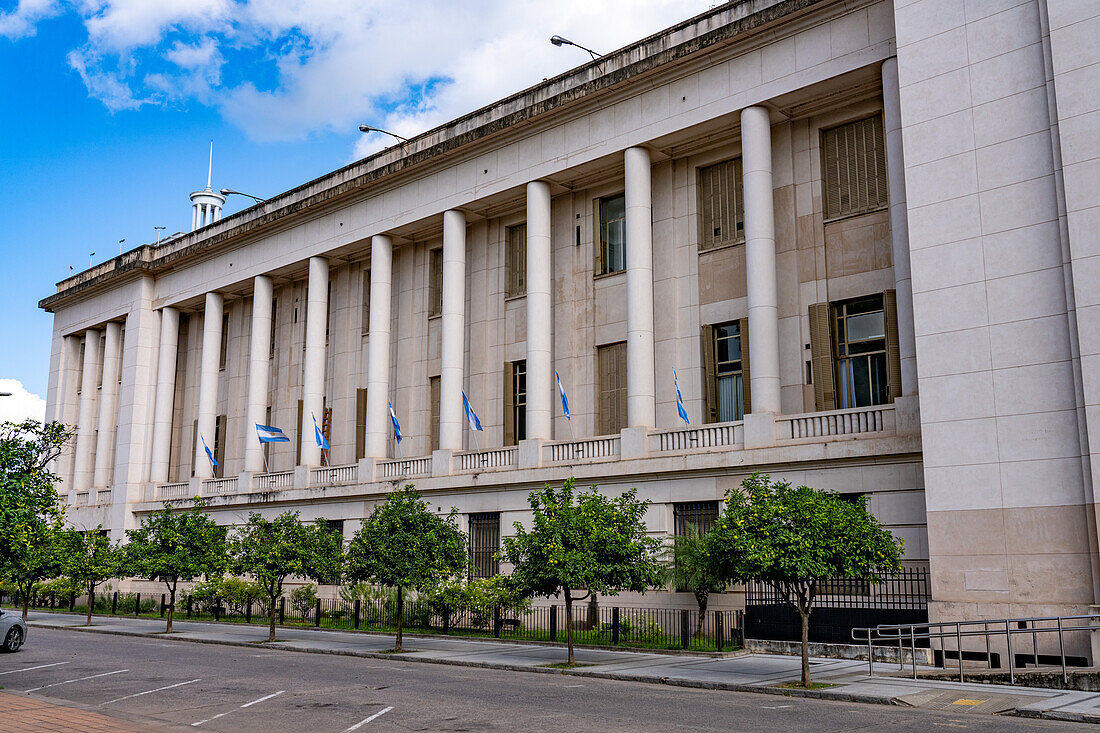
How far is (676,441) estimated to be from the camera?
1170 inches

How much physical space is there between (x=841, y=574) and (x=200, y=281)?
131 feet

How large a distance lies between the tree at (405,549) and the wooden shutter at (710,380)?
8.95 metres

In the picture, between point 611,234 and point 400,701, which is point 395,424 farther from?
point 400,701

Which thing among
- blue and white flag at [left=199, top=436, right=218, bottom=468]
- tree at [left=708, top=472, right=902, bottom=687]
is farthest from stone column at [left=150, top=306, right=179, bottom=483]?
tree at [left=708, top=472, right=902, bottom=687]

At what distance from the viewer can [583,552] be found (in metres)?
23.1

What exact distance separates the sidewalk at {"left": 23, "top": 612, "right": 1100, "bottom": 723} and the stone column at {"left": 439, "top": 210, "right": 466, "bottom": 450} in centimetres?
818

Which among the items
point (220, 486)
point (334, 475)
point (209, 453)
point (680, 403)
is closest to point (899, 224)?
point (680, 403)

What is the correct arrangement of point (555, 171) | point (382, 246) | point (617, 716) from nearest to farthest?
point (617, 716), point (555, 171), point (382, 246)

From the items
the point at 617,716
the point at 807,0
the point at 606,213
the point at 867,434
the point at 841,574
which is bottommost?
the point at 617,716

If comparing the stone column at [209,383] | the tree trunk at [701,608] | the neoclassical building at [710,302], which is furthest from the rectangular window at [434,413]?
the tree trunk at [701,608]

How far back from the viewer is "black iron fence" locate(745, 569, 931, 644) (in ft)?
75.7

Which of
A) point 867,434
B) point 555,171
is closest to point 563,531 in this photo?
point 867,434

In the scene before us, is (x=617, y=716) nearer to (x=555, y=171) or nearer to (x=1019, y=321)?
(x=1019, y=321)

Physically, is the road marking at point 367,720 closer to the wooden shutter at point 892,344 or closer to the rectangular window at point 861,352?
the wooden shutter at point 892,344
